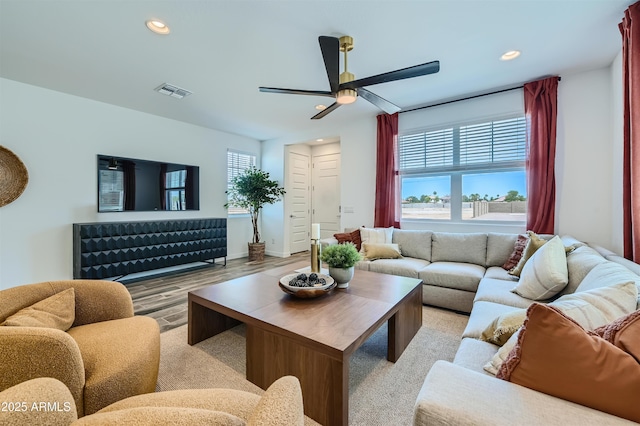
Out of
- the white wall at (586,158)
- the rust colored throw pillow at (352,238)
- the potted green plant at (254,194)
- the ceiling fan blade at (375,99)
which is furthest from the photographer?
the potted green plant at (254,194)

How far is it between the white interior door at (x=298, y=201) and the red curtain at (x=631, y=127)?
480 cm

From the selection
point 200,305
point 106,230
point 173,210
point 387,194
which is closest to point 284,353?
point 200,305

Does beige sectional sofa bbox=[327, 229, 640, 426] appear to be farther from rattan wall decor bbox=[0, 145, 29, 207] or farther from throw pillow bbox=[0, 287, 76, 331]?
rattan wall decor bbox=[0, 145, 29, 207]

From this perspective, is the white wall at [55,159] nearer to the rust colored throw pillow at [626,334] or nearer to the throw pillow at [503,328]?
the throw pillow at [503,328]

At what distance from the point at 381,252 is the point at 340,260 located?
1472mm

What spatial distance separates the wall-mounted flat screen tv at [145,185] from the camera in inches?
145

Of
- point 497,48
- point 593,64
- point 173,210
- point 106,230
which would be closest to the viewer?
point 497,48

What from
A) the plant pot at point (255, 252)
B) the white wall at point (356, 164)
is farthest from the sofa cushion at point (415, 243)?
the plant pot at point (255, 252)

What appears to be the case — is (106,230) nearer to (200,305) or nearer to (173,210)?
(173,210)

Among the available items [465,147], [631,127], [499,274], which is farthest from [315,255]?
[465,147]

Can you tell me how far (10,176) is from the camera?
2.99 metres

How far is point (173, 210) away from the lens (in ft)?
14.5

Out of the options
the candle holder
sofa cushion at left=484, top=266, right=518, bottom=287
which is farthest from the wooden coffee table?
sofa cushion at left=484, top=266, right=518, bottom=287

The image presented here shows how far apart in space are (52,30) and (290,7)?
6.79ft
